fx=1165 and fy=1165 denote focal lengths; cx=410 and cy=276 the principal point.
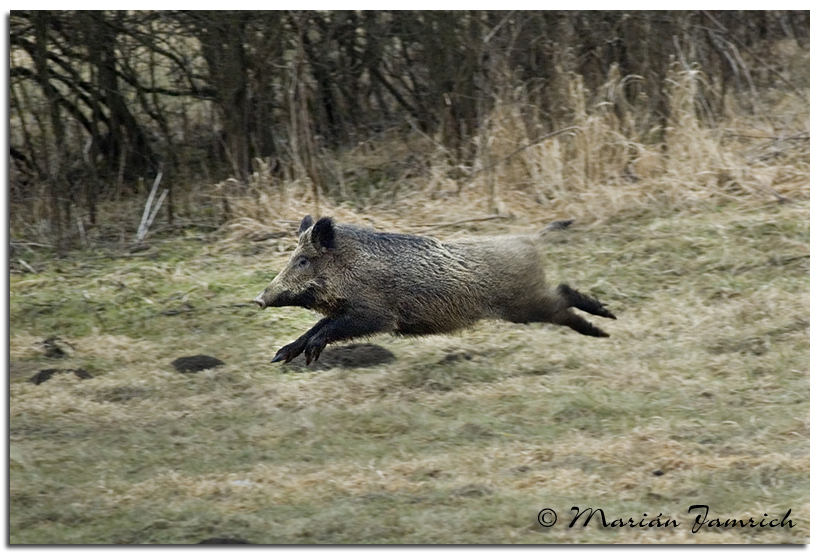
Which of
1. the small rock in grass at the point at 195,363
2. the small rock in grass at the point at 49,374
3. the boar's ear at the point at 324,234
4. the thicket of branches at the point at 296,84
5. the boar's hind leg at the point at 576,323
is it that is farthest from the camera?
the thicket of branches at the point at 296,84

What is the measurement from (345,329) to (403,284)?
422mm

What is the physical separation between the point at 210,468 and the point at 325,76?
4724mm

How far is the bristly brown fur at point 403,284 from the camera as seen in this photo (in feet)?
18.3

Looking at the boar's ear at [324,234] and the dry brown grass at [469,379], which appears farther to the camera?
the boar's ear at [324,234]

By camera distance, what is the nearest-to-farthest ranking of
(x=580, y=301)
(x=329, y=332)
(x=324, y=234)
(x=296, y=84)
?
(x=329, y=332) → (x=324, y=234) → (x=580, y=301) → (x=296, y=84)

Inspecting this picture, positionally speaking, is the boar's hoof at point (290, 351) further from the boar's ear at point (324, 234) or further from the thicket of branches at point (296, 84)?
the thicket of branches at point (296, 84)

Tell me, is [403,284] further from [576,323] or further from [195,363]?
[195,363]

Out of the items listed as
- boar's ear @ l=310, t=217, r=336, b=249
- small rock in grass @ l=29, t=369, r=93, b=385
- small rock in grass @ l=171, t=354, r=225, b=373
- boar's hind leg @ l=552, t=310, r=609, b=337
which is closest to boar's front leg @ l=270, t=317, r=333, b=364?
boar's ear @ l=310, t=217, r=336, b=249

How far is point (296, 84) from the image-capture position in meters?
9.16

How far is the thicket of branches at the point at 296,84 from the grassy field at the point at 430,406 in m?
0.85

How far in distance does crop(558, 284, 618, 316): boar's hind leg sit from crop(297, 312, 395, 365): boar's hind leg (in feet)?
3.47

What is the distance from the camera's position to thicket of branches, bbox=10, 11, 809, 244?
8.70 meters

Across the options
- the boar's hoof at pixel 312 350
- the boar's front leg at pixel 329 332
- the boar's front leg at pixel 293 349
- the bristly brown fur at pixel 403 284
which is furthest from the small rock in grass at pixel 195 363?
the boar's hoof at pixel 312 350

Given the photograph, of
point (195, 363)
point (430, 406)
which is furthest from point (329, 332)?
point (195, 363)
